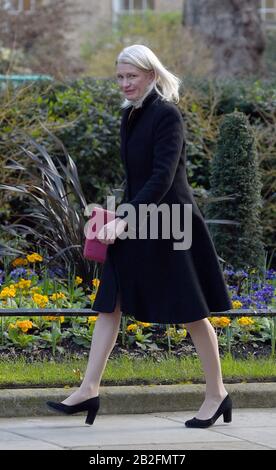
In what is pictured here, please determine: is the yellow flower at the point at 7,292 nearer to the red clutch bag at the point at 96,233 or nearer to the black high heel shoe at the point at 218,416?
the red clutch bag at the point at 96,233

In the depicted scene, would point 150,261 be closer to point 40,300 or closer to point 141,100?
point 141,100

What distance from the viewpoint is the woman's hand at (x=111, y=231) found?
5.23m

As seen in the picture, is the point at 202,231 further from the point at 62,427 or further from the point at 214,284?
the point at 62,427

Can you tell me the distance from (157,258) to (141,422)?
88cm

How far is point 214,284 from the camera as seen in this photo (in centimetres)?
546

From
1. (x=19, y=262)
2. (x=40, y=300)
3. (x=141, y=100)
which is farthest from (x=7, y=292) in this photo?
(x=141, y=100)

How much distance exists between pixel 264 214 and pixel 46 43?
39.5 ft

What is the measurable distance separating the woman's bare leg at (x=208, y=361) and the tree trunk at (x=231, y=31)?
41.1 feet

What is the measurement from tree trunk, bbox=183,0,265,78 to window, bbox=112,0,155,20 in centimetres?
Answer: 1740

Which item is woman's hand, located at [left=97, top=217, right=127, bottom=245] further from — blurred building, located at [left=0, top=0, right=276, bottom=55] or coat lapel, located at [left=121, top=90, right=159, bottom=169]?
blurred building, located at [left=0, top=0, right=276, bottom=55]

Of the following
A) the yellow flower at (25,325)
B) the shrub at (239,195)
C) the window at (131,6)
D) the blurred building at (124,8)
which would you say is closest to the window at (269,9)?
the blurred building at (124,8)

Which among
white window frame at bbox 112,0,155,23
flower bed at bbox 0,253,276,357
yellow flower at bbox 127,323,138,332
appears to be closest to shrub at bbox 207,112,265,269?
flower bed at bbox 0,253,276,357

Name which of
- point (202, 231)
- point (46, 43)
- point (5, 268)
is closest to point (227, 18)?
point (46, 43)

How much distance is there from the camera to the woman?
5.32 metres
